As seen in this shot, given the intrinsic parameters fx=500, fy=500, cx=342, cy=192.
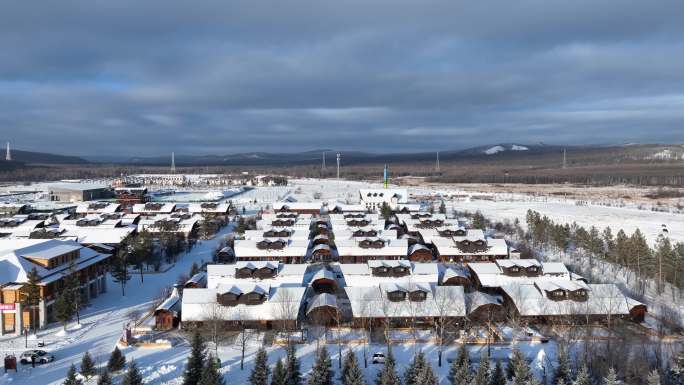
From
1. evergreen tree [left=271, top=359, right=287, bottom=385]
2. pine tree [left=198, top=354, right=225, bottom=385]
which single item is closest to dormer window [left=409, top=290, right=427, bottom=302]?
evergreen tree [left=271, top=359, right=287, bottom=385]

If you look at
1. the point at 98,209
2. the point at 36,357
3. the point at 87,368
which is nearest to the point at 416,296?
the point at 87,368

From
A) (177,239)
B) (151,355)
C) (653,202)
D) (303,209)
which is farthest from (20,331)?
(653,202)

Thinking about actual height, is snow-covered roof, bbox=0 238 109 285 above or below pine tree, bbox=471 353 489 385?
above

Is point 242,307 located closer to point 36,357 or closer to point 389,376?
point 36,357

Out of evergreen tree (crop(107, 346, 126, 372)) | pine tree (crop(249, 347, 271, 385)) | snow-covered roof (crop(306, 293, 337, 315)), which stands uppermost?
snow-covered roof (crop(306, 293, 337, 315))

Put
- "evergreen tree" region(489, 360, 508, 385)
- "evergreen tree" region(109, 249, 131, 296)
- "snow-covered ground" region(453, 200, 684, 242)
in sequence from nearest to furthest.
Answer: "evergreen tree" region(489, 360, 508, 385) → "evergreen tree" region(109, 249, 131, 296) → "snow-covered ground" region(453, 200, 684, 242)

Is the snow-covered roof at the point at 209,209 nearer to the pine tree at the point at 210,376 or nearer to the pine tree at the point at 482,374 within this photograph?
the pine tree at the point at 210,376

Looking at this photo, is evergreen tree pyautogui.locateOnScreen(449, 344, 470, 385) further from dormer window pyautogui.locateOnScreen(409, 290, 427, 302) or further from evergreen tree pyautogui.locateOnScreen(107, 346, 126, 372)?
evergreen tree pyautogui.locateOnScreen(107, 346, 126, 372)
